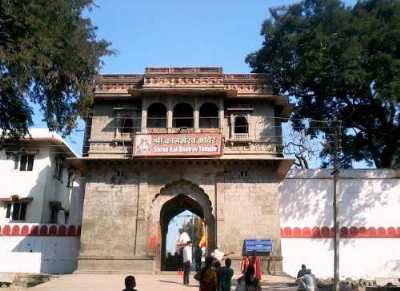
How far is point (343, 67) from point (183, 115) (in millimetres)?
8441

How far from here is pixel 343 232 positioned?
76.5ft

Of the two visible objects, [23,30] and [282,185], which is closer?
[23,30]

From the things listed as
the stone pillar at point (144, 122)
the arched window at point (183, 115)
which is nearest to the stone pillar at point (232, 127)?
the arched window at point (183, 115)

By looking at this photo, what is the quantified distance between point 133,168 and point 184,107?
3.98 m

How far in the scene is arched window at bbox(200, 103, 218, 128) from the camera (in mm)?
23828

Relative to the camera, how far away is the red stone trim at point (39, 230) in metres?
24.0

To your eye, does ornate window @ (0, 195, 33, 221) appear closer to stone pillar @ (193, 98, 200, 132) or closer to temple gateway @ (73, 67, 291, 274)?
temple gateway @ (73, 67, 291, 274)

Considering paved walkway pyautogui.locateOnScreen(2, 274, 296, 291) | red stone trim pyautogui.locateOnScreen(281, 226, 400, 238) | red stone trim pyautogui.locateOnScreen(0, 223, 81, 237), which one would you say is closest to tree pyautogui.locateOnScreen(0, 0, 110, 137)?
paved walkway pyautogui.locateOnScreen(2, 274, 296, 291)

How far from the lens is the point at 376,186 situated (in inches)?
949

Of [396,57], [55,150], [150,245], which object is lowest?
[150,245]

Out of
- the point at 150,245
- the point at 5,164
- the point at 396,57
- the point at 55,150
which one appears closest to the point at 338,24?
the point at 396,57

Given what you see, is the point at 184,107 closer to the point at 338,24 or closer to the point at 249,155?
the point at 249,155

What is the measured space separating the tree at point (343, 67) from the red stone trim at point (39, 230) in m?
12.6

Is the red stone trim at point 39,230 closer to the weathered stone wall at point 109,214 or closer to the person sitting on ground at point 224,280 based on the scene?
the weathered stone wall at point 109,214
